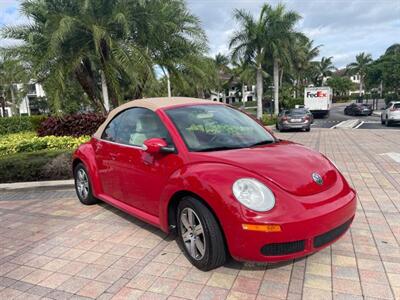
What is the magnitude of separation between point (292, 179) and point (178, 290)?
1.34m

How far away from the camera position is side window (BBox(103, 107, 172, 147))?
3812 millimetres

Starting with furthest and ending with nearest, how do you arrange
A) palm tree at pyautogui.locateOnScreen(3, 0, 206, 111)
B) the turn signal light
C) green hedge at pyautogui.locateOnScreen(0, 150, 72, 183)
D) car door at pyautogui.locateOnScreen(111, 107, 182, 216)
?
palm tree at pyautogui.locateOnScreen(3, 0, 206, 111)
green hedge at pyautogui.locateOnScreen(0, 150, 72, 183)
car door at pyautogui.locateOnScreen(111, 107, 182, 216)
the turn signal light

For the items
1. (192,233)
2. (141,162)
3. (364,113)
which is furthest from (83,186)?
(364,113)

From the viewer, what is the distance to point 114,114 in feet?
15.7

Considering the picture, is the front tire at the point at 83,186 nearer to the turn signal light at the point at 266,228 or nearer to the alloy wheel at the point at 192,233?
the alloy wheel at the point at 192,233

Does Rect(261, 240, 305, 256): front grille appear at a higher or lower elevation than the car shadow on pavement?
higher

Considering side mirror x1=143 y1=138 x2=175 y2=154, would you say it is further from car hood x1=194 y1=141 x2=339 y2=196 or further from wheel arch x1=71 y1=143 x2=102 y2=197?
wheel arch x1=71 y1=143 x2=102 y2=197

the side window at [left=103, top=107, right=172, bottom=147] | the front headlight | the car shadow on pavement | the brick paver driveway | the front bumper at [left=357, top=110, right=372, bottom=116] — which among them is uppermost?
the side window at [left=103, top=107, right=172, bottom=147]

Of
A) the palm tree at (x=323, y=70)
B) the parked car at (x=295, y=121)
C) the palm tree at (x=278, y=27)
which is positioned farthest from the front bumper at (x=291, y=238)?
the palm tree at (x=323, y=70)

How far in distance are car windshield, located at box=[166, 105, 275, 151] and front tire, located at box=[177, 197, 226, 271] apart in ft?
2.00

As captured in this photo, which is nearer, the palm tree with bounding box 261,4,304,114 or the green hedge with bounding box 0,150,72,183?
the green hedge with bounding box 0,150,72,183

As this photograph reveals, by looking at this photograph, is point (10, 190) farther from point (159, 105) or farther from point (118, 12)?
point (118, 12)

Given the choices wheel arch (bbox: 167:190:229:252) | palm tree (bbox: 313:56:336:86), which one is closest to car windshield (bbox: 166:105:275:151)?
wheel arch (bbox: 167:190:229:252)

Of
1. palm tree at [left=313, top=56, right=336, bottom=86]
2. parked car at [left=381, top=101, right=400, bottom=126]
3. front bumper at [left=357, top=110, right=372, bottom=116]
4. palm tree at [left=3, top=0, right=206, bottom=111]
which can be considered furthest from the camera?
palm tree at [left=313, top=56, right=336, bottom=86]
